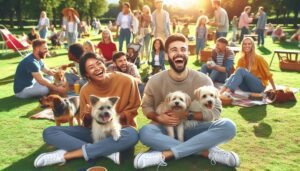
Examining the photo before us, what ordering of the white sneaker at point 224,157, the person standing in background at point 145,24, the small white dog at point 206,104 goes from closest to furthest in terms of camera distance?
1. the white sneaker at point 224,157
2. the small white dog at point 206,104
3. the person standing in background at point 145,24

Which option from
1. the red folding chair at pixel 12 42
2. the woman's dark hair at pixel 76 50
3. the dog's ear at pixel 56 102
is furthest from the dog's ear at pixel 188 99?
the red folding chair at pixel 12 42

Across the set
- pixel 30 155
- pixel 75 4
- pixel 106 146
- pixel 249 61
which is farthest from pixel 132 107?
pixel 75 4

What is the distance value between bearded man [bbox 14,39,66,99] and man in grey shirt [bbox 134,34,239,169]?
4.24 meters

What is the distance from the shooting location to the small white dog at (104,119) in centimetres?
459

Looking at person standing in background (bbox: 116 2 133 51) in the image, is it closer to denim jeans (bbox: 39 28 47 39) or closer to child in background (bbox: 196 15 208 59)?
child in background (bbox: 196 15 208 59)

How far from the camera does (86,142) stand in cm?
511

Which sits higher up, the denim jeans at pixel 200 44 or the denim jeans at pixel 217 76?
the denim jeans at pixel 200 44

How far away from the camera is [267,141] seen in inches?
225

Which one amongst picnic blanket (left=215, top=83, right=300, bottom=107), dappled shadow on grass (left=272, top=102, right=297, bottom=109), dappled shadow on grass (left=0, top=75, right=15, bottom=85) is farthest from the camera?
dappled shadow on grass (left=0, top=75, right=15, bottom=85)

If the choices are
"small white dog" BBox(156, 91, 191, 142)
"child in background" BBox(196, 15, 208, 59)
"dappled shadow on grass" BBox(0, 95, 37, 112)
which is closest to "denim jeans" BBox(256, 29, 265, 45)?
"child in background" BBox(196, 15, 208, 59)

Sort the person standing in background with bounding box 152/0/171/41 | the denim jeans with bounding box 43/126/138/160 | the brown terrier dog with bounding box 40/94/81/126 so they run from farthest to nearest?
the person standing in background with bounding box 152/0/171/41
the brown terrier dog with bounding box 40/94/81/126
the denim jeans with bounding box 43/126/138/160

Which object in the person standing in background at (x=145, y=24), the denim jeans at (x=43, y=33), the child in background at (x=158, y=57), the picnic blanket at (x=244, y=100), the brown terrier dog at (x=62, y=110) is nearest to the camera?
the brown terrier dog at (x=62, y=110)

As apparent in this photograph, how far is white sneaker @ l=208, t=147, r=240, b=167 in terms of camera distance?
455 centimetres

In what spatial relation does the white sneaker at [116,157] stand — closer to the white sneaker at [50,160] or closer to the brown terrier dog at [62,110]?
the white sneaker at [50,160]
